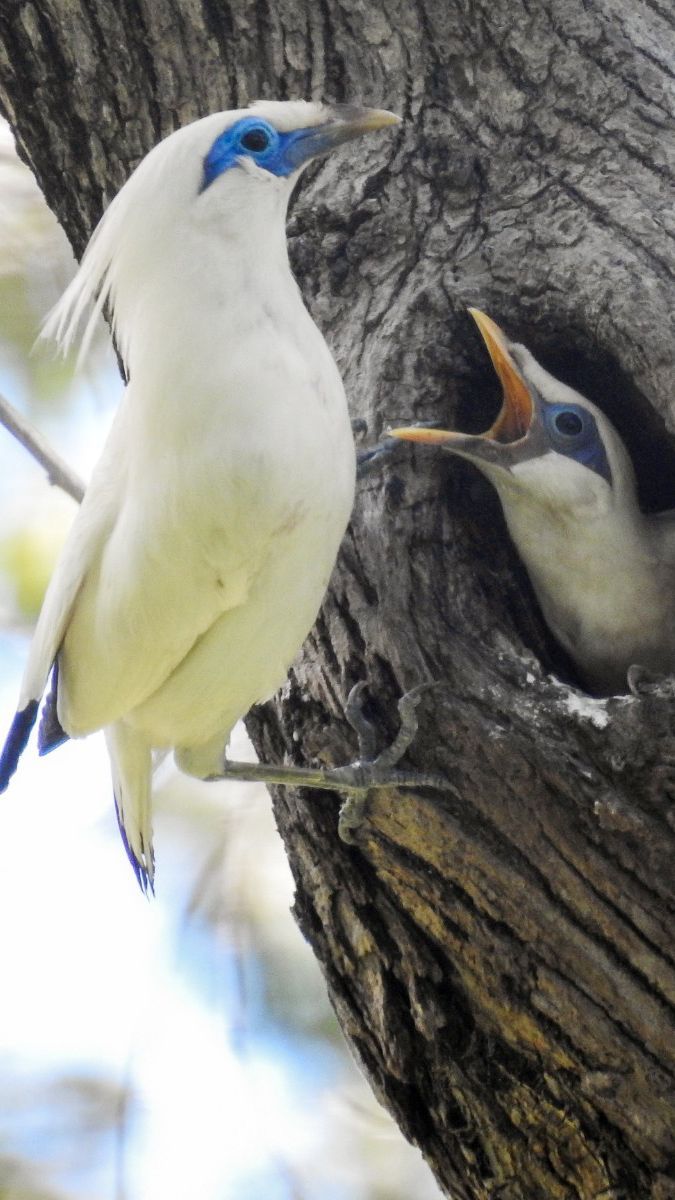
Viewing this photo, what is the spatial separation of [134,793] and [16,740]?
509 millimetres

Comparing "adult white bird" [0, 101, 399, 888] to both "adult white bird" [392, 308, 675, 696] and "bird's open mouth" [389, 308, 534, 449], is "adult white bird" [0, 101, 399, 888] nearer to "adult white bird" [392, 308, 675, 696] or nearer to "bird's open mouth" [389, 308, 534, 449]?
"bird's open mouth" [389, 308, 534, 449]

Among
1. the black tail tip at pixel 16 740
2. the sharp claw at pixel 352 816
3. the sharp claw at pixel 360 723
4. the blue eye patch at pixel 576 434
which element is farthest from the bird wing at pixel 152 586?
the blue eye patch at pixel 576 434

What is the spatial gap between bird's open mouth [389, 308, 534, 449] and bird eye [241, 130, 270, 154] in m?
0.61

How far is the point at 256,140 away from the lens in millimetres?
2963

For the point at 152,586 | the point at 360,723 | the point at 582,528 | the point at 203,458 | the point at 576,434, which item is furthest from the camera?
the point at 582,528

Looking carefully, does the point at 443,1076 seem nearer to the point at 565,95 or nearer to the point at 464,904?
the point at 464,904

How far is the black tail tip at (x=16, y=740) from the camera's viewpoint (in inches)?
113

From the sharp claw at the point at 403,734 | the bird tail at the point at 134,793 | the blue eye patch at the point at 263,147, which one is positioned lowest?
the bird tail at the point at 134,793

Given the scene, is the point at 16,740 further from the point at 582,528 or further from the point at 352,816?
the point at 582,528

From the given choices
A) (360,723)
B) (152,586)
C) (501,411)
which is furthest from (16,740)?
(501,411)

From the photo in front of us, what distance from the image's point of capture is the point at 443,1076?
2846mm

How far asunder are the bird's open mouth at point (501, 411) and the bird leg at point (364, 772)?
611mm

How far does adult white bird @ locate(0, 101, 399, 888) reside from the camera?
2613mm

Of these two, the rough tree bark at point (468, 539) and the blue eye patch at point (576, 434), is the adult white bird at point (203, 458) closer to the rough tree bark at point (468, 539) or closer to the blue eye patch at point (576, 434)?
the rough tree bark at point (468, 539)
